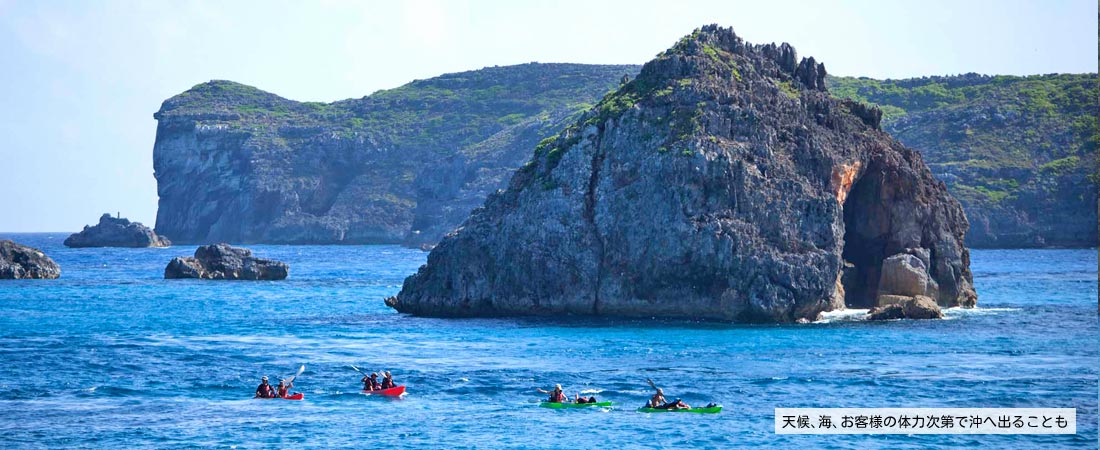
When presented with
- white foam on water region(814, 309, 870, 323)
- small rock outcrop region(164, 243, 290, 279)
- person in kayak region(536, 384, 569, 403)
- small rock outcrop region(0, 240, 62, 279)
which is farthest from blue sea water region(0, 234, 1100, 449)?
small rock outcrop region(0, 240, 62, 279)

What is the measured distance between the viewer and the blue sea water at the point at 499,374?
47.8m

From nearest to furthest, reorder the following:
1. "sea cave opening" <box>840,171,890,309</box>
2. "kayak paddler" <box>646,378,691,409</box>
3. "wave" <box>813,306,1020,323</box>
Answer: "kayak paddler" <box>646,378,691,409</box> → "wave" <box>813,306,1020,323</box> → "sea cave opening" <box>840,171,890,309</box>

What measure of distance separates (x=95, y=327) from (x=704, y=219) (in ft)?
132

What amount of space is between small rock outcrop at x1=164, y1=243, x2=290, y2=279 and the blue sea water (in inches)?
1580

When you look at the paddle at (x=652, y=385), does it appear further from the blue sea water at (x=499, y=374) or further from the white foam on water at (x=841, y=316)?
the white foam on water at (x=841, y=316)

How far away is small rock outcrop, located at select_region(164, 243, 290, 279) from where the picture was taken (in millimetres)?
139125

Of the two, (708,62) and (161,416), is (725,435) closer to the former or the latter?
(161,416)

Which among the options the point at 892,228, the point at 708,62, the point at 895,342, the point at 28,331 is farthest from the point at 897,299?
the point at 28,331

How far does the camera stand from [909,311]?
268 feet

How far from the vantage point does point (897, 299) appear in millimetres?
83188

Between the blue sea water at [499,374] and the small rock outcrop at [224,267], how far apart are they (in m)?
40.1

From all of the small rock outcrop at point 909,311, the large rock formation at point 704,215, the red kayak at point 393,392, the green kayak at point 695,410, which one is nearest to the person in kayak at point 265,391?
the red kayak at point 393,392

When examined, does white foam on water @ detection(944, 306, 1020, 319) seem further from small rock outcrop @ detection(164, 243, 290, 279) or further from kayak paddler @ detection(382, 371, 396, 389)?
small rock outcrop @ detection(164, 243, 290, 279)

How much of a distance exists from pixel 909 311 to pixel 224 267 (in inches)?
3207
